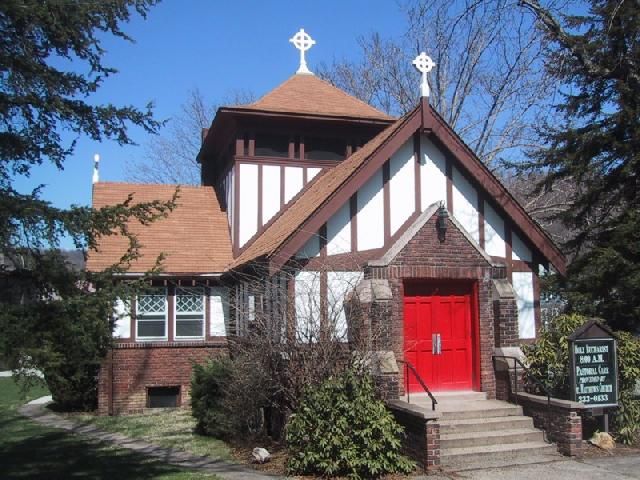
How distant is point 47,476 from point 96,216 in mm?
4782

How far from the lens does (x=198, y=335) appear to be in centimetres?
1709

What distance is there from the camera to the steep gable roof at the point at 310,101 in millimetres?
17234

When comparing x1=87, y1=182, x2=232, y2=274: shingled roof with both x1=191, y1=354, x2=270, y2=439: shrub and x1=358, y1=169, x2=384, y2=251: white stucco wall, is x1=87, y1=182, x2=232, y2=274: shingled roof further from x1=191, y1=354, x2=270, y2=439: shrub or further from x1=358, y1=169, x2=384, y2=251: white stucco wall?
x1=358, y1=169, x2=384, y2=251: white stucco wall

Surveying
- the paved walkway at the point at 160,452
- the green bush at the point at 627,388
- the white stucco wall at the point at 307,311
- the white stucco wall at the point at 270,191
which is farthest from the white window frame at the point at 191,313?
the green bush at the point at 627,388

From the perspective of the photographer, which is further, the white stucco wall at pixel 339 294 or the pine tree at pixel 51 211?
the white stucco wall at pixel 339 294

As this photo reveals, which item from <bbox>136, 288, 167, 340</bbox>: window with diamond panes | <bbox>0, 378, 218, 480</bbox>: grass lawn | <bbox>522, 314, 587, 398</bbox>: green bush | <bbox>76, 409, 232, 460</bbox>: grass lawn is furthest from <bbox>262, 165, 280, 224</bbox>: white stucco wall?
<bbox>522, 314, 587, 398</bbox>: green bush

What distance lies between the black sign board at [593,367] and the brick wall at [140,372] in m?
8.15

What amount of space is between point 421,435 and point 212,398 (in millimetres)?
4719

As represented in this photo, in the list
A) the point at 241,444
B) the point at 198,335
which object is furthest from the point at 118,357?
the point at 241,444

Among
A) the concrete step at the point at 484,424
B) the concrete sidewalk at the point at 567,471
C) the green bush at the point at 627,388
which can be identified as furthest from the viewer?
the green bush at the point at 627,388

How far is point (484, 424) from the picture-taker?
10.9m

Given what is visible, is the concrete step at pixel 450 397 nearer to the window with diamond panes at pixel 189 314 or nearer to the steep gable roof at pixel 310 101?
the window with diamond panes at pixel 189 314

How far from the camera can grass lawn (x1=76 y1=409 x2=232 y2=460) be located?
12.0m

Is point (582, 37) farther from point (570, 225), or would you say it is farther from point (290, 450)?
point (290, 450)
